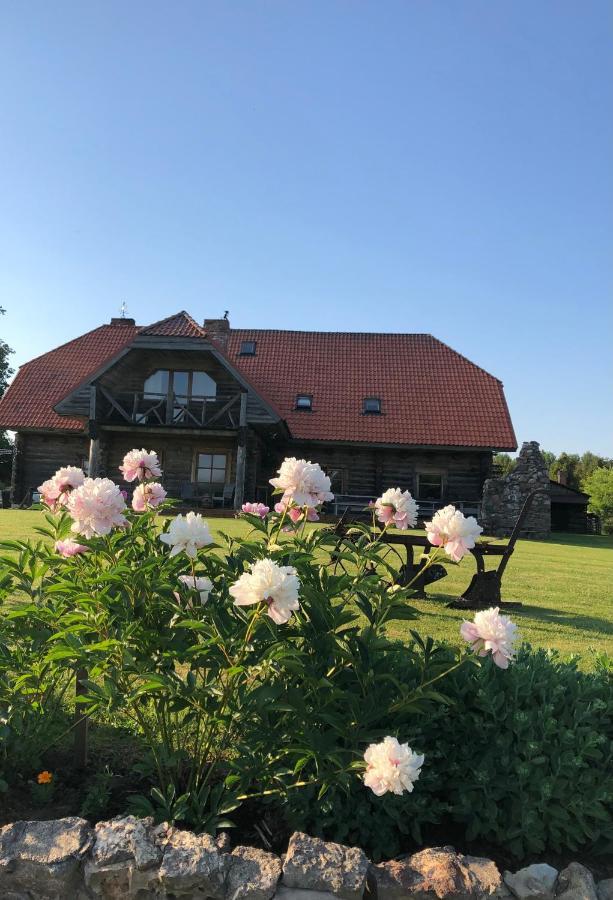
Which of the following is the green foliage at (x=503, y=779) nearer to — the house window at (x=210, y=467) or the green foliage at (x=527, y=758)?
the green foliage at (x=527, y=758)

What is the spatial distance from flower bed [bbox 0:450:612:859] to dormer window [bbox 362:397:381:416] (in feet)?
69.8

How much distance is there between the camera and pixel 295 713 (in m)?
2.29

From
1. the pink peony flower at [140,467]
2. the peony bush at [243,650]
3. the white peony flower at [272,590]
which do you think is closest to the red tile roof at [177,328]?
the pink peony flower at [140,467]

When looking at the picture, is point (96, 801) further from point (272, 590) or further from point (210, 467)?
point (210, 467)

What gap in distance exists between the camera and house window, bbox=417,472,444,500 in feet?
75.4

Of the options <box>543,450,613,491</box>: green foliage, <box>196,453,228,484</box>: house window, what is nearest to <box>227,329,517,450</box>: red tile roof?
<box>196,453,228,484</box>: house window

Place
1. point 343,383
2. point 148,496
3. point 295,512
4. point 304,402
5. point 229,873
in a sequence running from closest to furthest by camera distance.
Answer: point 229,873 < point 295,512 < point 148,496 < point 304,402 < point 343,383

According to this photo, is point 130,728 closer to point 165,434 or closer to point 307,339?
point 165,434

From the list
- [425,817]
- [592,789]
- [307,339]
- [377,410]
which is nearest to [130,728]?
[425,817]

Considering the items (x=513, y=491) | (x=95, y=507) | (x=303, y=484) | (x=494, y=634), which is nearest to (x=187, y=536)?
(x=95, y=507)

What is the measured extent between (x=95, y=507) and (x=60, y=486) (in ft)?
1.94

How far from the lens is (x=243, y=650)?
215 centimetres

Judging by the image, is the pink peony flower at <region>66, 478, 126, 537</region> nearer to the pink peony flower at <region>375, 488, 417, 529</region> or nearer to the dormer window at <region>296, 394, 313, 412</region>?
the pink peony flower at <region>375, 488, 417, 529</region>

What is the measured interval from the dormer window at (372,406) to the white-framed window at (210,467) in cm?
523
